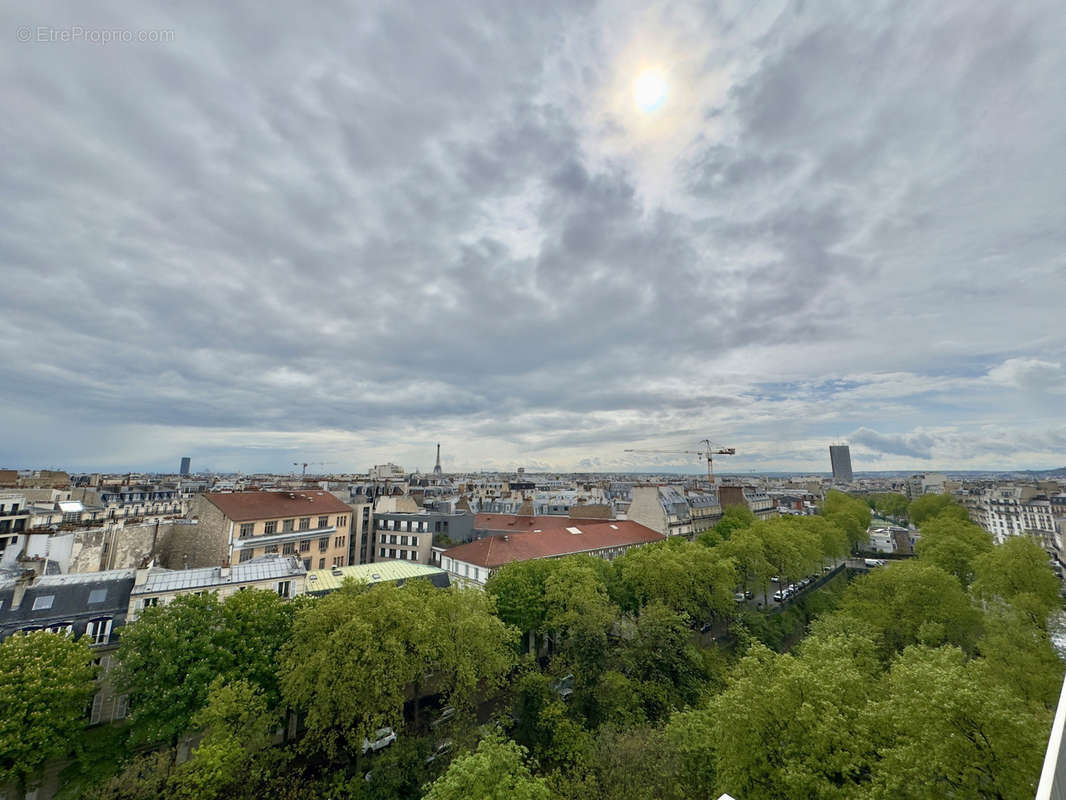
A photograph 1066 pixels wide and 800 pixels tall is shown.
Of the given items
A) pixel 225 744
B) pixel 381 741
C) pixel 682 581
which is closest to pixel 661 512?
pixel 682 581

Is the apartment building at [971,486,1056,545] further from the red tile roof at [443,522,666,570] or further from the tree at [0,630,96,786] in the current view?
the tree at [0,630,96,786]

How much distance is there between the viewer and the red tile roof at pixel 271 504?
204 feet

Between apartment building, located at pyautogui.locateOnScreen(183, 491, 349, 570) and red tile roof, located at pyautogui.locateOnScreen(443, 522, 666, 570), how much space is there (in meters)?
20.6

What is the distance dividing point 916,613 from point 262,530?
78227mm

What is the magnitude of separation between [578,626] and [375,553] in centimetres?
5559

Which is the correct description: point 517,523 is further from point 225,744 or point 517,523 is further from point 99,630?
point 225,744

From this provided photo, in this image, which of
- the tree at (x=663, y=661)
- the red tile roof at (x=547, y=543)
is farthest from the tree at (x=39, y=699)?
the red tile roof at (x=547, y=543)

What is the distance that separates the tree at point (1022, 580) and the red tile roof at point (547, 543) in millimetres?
42662

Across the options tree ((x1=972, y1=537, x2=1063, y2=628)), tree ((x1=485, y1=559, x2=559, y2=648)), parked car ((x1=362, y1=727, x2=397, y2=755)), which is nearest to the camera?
parked car ((x1=362, y1=727, x2=397, y2=755))

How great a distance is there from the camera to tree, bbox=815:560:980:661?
149 ft

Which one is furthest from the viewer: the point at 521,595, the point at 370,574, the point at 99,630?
the point at 370,574

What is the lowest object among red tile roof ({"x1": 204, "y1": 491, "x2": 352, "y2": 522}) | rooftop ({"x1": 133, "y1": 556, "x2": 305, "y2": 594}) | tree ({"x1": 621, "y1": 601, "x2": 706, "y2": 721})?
tree ({"x1": 621, "y1": 601, "x2": 706, "y2": 721})

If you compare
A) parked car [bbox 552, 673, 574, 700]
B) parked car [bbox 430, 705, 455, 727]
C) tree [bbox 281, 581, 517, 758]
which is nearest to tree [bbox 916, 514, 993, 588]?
parked car [bbox 552, 673, 574, 700]

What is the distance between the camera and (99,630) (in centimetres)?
3412
